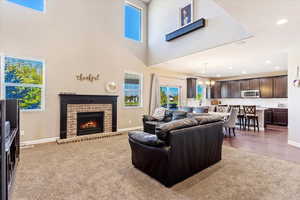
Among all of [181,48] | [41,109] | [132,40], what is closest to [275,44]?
[181,48]

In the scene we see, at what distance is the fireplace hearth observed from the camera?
5.01 meters

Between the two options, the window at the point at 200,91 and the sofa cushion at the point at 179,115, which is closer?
the sofa cushion at the point at 179,115

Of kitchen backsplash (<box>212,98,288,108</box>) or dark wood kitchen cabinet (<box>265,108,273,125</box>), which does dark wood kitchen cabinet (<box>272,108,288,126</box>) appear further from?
kitchen backsplash (<box>212,98,288,108</box>)

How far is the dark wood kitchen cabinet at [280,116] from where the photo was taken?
23.1ft

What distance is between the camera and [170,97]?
7906 millimetres

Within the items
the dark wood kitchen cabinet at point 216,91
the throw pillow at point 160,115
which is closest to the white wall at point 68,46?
the throw pillow at point 160,115

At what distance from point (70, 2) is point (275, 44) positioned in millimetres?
6076

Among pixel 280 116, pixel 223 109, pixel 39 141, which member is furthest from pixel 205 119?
pixel 280 116

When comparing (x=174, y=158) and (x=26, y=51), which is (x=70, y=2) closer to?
(x=26, y=51)

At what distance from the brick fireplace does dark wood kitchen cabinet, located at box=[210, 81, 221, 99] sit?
276 inches

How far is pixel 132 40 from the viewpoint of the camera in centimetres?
635

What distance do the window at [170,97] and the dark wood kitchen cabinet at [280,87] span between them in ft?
15.7

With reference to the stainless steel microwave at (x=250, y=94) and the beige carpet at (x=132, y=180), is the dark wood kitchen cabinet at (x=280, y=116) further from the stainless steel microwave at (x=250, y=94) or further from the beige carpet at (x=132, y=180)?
the beige carpet at (x=132, y=180)

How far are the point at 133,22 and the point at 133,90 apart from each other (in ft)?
9.73
